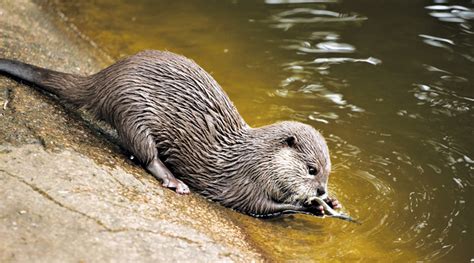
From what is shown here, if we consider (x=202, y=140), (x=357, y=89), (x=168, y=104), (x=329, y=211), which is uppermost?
(x=168, y=104)

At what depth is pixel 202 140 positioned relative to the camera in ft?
13.6

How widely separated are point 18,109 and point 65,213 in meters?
1.12

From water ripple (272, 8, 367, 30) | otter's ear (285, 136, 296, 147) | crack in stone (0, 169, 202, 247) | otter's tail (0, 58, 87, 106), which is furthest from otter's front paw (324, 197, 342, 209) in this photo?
water ripple (272, 8, 367, 30)

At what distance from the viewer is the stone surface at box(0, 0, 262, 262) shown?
2998 mm

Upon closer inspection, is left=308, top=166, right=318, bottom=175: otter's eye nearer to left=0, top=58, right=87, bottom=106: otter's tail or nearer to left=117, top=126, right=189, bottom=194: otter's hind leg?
left=117, top=126, right=189, bottom=194: otter's hind leg

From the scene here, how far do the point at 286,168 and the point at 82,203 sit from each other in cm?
133

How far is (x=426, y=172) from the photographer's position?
15.4 ft

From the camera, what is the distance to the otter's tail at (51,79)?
4332mm

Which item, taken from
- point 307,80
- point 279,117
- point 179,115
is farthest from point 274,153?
point 307,80

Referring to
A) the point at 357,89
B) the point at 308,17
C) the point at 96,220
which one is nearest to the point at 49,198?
the point at 96,220

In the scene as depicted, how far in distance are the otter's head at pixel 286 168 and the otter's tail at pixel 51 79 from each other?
3.73ft

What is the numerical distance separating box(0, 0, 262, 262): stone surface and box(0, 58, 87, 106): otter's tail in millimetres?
61

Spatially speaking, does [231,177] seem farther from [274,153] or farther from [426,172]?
[426,172]

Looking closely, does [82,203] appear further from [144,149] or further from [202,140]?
[202,140]
